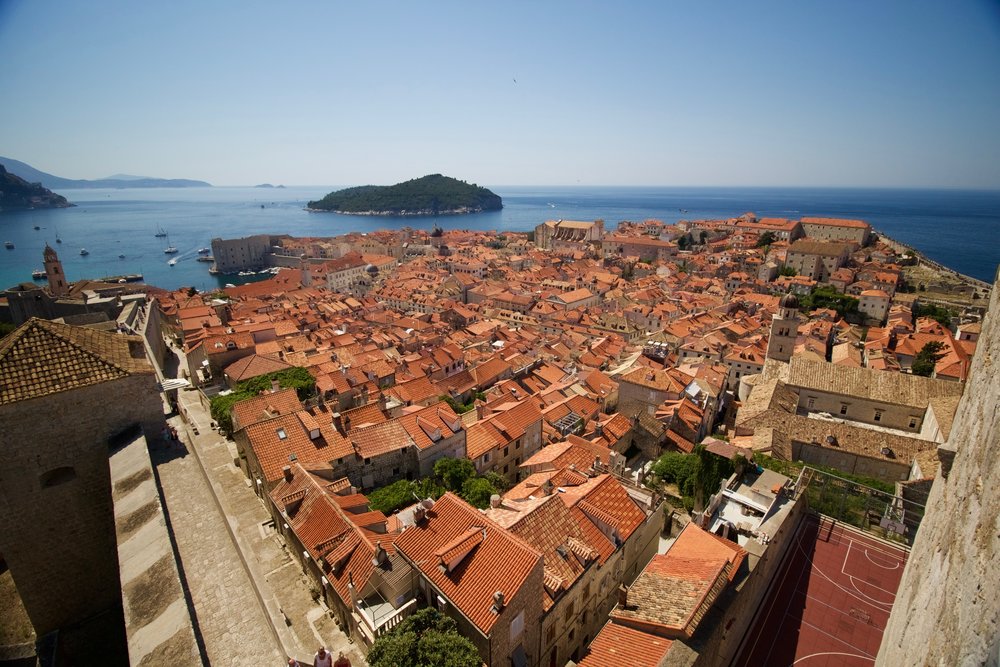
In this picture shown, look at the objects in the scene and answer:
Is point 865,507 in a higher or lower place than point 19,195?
lower

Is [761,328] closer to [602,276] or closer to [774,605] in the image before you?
[602,276]

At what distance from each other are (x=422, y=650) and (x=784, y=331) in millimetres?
34894

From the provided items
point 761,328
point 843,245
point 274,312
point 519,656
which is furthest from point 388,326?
point 843,245

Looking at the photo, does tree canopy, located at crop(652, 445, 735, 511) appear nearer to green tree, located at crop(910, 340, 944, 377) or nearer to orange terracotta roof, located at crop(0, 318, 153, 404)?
orange terracotta roof, located at crop(0, 318, 153, 404)

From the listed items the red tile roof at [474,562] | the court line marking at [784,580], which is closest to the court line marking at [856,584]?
the court line marking at [784,580]

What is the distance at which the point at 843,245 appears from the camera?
241 ft

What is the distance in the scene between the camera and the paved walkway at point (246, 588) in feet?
27.7

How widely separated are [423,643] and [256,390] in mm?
19213

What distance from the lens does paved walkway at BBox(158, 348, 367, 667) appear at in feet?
27.7

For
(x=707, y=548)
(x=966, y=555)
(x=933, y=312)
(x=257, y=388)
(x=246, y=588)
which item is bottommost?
(x=933, y=312)

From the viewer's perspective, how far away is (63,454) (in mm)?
10641

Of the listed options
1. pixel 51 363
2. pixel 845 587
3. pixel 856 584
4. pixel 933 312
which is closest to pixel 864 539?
pixel 856 584

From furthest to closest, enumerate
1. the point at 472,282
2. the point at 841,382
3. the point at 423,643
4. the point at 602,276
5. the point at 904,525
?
the point at 602,276 → the point at 472,282 → the point at 841,382 → the point at 904,525 → the point at 423,643

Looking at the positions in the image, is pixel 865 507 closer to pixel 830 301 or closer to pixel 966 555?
pixel 966 555
